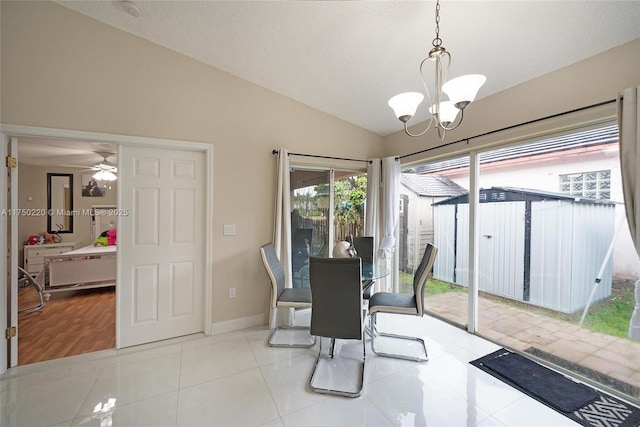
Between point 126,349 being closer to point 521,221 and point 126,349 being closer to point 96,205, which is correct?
point 96,205

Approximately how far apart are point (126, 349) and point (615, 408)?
4.08 m

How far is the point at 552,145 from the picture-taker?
2367mm

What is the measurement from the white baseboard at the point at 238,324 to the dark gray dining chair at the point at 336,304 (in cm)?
114

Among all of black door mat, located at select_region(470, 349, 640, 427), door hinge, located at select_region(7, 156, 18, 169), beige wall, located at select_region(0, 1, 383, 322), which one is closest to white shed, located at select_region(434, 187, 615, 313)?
black door mat, located at select_region(470, 349, 640, 427)

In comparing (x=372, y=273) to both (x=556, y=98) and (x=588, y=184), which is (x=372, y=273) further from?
(x=556, y=98)

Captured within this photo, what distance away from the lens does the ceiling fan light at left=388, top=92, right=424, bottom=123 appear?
1.72 meters

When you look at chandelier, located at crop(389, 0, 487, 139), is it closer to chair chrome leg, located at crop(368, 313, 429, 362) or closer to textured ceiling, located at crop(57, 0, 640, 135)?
textured ceiling, located at crop(57, 0, 640, 135)

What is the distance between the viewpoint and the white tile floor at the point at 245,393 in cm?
173

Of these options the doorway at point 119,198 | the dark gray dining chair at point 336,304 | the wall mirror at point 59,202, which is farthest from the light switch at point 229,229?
the wall mirror at point 59,202

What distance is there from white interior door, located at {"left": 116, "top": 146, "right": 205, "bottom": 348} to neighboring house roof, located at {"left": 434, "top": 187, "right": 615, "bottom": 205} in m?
Answer: 3.15

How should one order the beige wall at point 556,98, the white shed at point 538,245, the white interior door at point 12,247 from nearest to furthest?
1. the beige wall at point 556,98
2. the white shed at point 538,245
3. the white interior door at point 12,247

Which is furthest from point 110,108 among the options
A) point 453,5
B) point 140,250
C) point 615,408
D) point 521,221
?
point 615,408

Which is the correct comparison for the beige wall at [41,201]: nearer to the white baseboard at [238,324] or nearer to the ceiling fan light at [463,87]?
the white baseboard at [238,324]

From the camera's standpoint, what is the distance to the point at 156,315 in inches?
109
